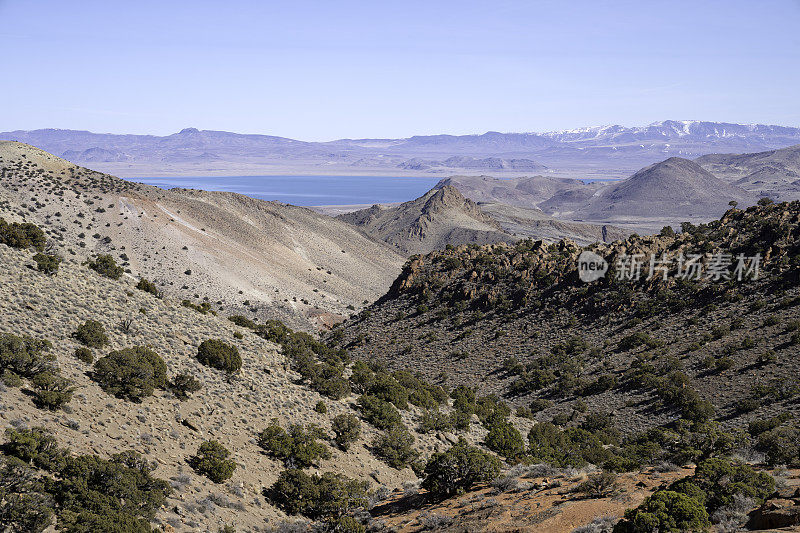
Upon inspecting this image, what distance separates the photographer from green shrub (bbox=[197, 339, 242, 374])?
2469 cm

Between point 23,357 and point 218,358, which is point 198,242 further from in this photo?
point 23,357

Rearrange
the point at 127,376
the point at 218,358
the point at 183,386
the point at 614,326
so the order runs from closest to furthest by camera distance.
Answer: the point at 127,376, the point at 183,386, the point at 218,358, the point at 614,326

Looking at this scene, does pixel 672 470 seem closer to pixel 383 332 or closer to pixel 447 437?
pixel 447 437

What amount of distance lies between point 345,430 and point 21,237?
2032 centimetres

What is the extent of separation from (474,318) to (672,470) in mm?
34793

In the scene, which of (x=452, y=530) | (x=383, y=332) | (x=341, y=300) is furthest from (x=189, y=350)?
(x=341, y=300)

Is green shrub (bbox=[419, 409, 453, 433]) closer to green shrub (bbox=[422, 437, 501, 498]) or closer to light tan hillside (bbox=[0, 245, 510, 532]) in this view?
light tan hillside (bbox=[0, 245, 510, 532])

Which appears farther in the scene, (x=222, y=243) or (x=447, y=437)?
(x=222, y=243)

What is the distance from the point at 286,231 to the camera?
334 feet

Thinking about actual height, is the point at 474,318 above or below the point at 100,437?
below

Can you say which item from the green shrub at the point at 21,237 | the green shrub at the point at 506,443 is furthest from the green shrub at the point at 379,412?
the green shrub at the point at 21,237

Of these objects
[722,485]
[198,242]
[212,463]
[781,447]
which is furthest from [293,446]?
[198,242]

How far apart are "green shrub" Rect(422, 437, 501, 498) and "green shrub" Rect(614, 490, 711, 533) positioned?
727 cm

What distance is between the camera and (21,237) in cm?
2836
